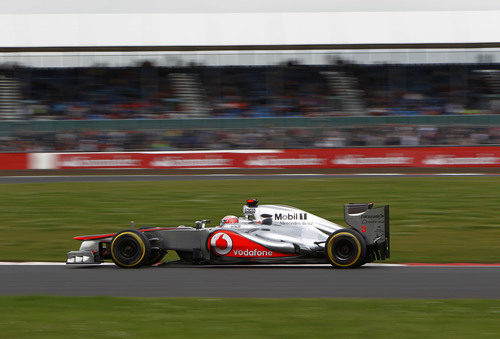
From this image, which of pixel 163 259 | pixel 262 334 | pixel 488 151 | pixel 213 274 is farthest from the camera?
pixel 488 151

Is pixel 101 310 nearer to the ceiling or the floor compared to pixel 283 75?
nearer to the floor

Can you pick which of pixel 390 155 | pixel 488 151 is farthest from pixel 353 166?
pixel 488 151

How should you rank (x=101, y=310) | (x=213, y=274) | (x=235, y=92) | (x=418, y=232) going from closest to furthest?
(x=101, y=310) → (x=213, y=274) → (x=418, y=232) → (x=235, y=92)

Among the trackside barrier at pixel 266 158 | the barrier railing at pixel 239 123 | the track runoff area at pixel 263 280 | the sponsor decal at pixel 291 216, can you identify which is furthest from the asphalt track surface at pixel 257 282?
the barrier railing at pixel 239 123

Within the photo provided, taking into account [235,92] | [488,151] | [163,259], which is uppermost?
[235,92]

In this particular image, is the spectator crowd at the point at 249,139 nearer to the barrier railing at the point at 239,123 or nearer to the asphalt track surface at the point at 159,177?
the barrier railing at the point at 239,123

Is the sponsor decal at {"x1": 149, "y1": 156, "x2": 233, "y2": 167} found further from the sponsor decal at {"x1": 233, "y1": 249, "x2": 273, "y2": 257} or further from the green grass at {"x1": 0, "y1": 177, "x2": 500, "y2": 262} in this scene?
the sponsor decal at {"x1": 233, "y1": 249, "x2": 273, "y2": 257}

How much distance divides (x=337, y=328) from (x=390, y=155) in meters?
19.8

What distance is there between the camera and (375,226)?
10.7 metres

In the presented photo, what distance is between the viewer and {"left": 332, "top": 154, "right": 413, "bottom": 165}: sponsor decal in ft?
85.7

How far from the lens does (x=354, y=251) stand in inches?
412

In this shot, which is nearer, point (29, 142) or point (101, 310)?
point (101, 310)

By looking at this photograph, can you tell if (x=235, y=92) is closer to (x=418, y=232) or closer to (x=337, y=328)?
(x=418, y=232)

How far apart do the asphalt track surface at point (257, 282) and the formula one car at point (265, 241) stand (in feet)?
0.60
